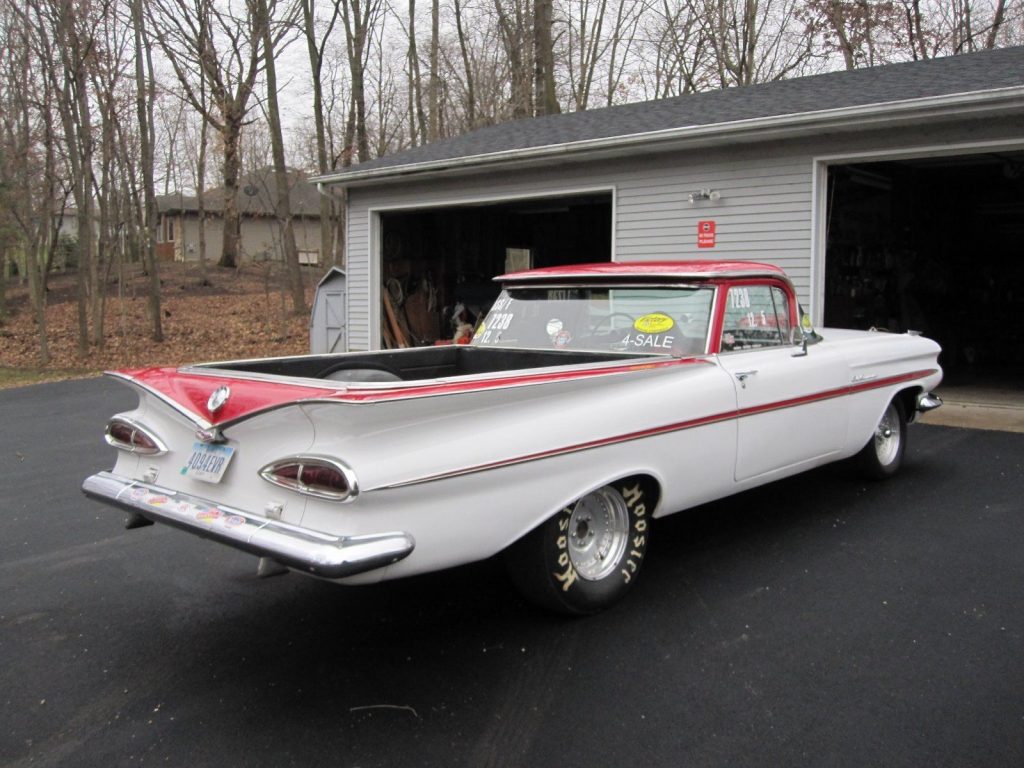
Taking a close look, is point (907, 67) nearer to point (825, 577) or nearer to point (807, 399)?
point (807, 399)

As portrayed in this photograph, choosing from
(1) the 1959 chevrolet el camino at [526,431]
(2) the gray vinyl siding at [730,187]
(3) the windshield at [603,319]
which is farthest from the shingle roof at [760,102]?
(3) the windshield at [603,319]

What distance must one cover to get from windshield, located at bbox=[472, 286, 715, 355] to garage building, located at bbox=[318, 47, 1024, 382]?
5.11 metres

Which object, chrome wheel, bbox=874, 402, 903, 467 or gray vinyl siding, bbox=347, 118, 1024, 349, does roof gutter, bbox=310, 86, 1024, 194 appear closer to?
gray vinyl siding, bbox=347, 118, 1024, 349

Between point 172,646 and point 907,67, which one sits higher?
point 907,67

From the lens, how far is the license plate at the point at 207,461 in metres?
3.33

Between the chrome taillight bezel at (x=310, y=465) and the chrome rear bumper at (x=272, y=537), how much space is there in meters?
0.13

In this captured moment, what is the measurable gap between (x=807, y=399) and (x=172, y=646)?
3.50 m

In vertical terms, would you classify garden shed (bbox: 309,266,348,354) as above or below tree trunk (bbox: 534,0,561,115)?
below

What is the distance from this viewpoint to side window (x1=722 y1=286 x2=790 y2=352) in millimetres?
4676

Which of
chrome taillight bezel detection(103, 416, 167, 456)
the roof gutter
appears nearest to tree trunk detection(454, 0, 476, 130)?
the roof gutter

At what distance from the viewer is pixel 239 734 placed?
295cm

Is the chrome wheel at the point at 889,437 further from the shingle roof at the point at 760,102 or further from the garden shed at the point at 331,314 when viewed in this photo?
the garden shed at the point at 331,314

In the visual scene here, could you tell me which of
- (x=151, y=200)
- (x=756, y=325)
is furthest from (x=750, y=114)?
(x=151, y=200)

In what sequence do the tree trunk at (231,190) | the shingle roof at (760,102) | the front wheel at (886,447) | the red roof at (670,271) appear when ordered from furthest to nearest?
the tree trunk at (231,190), the shingle roof at (760,102), the front wheel at (886,447), the red roof at (670,271)
